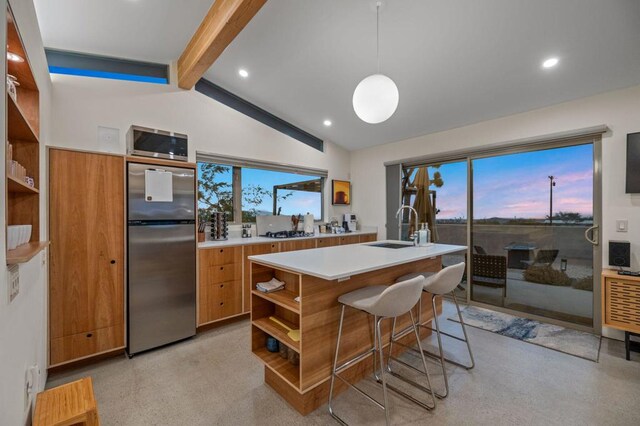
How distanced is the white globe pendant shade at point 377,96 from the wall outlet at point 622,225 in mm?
2735

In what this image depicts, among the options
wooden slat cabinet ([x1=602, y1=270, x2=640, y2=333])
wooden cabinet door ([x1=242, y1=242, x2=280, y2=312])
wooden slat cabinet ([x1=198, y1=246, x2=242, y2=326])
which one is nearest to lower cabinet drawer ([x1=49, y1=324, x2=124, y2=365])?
wooden slat cabinet ([x1=198, y1=246, x2=242, y2=326])

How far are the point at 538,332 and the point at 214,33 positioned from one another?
173 inches

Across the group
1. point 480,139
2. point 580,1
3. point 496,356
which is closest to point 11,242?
point 496,356

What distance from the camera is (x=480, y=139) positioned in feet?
12.2

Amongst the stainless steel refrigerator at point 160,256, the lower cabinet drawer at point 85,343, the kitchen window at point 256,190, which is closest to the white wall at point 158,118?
the kitchen window at point 256,190

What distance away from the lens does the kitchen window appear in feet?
12.4

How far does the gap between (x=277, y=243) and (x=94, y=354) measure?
2.04 m

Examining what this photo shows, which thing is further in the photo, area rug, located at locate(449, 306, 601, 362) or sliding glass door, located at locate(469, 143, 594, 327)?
sliding glass door, located at locate(469, 143, 594, 327)

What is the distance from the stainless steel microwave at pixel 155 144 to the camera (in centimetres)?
261

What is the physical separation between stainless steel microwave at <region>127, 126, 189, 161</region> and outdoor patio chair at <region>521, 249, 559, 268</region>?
4.26m

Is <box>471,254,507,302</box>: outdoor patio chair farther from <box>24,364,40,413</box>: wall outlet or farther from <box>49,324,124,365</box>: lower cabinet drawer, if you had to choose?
<box>24,364,40,413</box>: wall outlet

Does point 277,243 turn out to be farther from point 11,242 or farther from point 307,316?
point 11,242

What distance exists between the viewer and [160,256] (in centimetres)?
268

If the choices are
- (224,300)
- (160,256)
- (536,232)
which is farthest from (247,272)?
(536,232)
